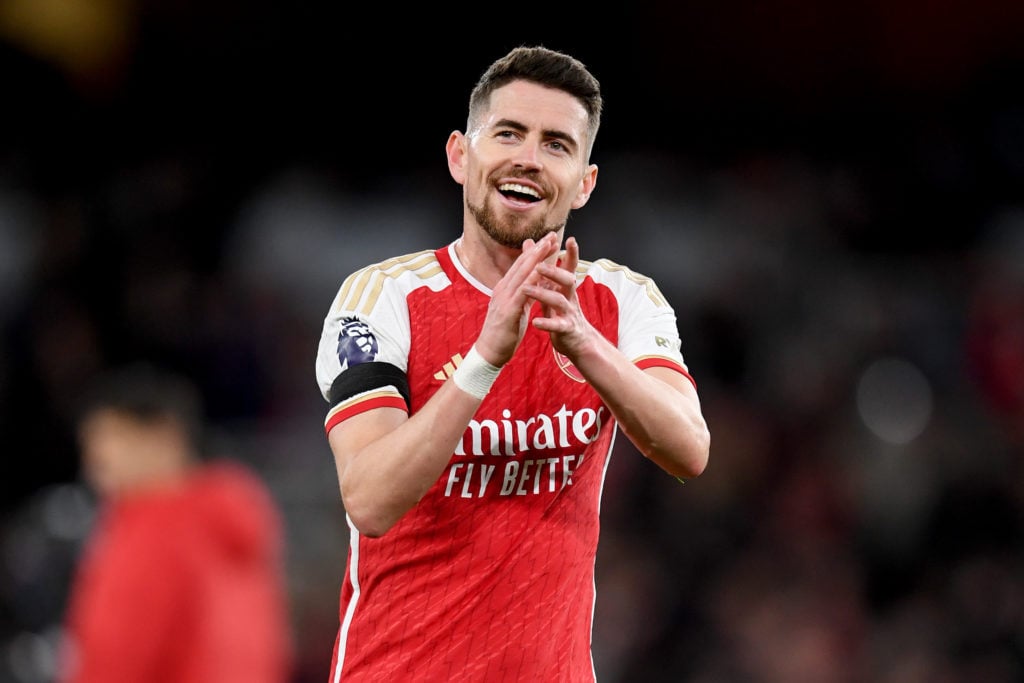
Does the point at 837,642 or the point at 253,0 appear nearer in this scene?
the point at 837,642

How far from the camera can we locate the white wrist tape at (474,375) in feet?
9.87

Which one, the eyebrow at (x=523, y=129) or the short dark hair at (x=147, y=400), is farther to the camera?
the short dark hair at (x=147, y=400)

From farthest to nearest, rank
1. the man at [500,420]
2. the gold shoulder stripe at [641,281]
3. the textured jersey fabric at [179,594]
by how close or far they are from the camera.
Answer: the textured jersey fabric at [179,594] < the gold shoulder stripe at [641,281] < the man at [500,420]

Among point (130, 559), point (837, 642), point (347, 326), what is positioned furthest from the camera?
point (837, 642)

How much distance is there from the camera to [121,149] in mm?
11703

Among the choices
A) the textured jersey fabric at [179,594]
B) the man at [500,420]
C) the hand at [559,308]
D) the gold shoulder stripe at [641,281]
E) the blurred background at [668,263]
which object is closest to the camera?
the hand at [559,308]

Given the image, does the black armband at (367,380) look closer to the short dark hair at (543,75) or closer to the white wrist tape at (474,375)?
the white wrist tape at (474,375)

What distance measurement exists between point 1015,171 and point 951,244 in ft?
3.97

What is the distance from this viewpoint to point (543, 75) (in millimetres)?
3545

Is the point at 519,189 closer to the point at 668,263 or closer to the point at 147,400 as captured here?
the point at 147,400

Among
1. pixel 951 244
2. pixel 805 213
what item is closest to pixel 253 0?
pixel 805 213

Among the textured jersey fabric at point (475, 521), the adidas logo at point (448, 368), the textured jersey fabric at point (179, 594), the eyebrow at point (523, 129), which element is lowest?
the textured jersey fabric at point (179, 594)

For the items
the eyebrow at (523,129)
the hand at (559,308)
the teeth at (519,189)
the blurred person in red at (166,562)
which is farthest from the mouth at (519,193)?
the blurred person in red at (166,562)

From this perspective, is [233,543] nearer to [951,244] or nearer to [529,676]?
[529,676]
